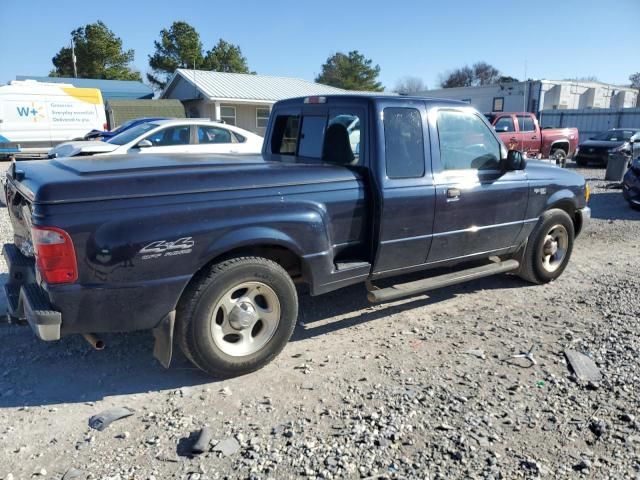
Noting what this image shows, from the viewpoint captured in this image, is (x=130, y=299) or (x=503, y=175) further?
(x=503, y=175)

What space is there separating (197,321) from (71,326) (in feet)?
2.46

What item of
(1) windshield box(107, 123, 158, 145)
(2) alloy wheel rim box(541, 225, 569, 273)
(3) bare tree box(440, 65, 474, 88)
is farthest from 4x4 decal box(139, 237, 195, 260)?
(3) bare tree box(440, 65, 474, 88)

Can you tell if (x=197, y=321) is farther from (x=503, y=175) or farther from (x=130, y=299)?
(x=503, y=175)

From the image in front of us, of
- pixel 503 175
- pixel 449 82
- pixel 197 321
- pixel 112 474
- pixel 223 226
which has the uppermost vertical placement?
pixel 449 82

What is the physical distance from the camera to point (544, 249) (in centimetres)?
575

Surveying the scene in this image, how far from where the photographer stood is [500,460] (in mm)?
2820

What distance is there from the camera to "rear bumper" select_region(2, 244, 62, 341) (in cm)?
301

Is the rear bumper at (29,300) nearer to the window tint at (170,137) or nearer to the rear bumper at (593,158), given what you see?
the window tint at (170,137)

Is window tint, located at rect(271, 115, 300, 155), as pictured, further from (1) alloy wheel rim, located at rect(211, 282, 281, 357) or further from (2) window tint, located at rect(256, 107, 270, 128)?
(2) window tint, located at rect(256, 107, 270, 128)

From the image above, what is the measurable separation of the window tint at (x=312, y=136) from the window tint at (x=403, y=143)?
73 cm

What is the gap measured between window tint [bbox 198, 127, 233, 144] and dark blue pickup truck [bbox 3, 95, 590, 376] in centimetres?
682

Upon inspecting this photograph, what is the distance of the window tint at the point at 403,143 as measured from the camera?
4.25m

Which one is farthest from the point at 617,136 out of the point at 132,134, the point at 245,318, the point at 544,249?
the point at 245,318

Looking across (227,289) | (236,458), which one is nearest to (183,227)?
(227,289)
